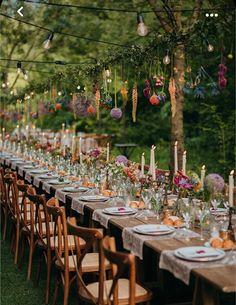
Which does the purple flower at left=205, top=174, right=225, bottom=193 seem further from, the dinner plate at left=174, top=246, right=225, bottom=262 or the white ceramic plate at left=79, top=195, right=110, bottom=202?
the white ceramic plate at left=79, top=195, right=110, bottom=202

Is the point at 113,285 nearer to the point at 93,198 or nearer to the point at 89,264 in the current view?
the point at 89,264

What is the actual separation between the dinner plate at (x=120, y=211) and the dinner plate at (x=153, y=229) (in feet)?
1.82

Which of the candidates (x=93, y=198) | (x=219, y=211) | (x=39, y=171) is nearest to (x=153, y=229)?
(x=219, y=211)

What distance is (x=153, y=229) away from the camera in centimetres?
393

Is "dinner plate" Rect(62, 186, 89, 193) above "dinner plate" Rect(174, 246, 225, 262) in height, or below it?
above

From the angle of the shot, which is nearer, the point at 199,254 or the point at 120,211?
the point at 199,254

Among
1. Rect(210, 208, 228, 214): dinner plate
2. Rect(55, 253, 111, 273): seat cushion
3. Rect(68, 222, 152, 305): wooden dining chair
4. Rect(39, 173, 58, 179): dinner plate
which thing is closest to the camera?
Rect(68, 222, 152, 305): wooden dining chair

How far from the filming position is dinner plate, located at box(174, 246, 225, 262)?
10.5ft

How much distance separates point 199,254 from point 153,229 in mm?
717

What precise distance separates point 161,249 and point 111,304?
51cm

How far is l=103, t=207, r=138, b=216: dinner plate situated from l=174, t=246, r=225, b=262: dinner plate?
1.24 meters

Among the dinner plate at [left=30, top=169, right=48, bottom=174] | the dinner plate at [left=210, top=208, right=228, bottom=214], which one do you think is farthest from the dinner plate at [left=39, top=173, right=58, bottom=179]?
the dinner plate at [left=210, top=208, right=228, bottom=214]

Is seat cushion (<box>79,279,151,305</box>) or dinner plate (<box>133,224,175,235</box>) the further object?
dinner plate (<box>133,224,175,235</box>)

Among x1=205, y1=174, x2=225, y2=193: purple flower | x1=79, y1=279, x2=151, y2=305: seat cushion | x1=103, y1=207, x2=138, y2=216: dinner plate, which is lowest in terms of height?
x1=79, y1=279, x2=151, y2=305: seat cushion
